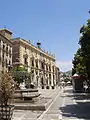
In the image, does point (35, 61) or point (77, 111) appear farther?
point (35, 61)

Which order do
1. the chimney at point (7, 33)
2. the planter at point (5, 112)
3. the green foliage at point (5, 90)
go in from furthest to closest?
the chimney at point (7, 33) → the green foliage at point (5, 90) → the planter at point (5, 112)

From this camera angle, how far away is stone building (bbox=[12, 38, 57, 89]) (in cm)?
6825

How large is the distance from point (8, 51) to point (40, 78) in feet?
91.8

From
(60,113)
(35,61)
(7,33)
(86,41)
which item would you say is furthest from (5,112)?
(35,61)

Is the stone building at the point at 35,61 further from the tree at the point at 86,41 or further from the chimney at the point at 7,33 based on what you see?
the tree at the point at 86,41

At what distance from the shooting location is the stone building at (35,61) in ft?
224

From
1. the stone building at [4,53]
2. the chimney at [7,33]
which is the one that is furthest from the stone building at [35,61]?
the chimney at [7,33]

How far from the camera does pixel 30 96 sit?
2050cm

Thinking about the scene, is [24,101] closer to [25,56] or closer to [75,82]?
[75,82]

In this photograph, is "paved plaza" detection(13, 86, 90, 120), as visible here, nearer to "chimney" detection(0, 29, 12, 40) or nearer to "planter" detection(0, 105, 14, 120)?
"planter" detection(0, 105, 14, 120)

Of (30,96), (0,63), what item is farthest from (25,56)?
(30,96)

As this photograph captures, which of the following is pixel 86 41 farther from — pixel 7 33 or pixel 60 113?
pixel 7 33

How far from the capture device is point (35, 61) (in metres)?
79.9

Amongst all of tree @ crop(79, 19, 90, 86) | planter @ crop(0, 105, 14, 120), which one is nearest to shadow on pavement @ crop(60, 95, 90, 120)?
tree @ crop(79, 19, 90, 86)
